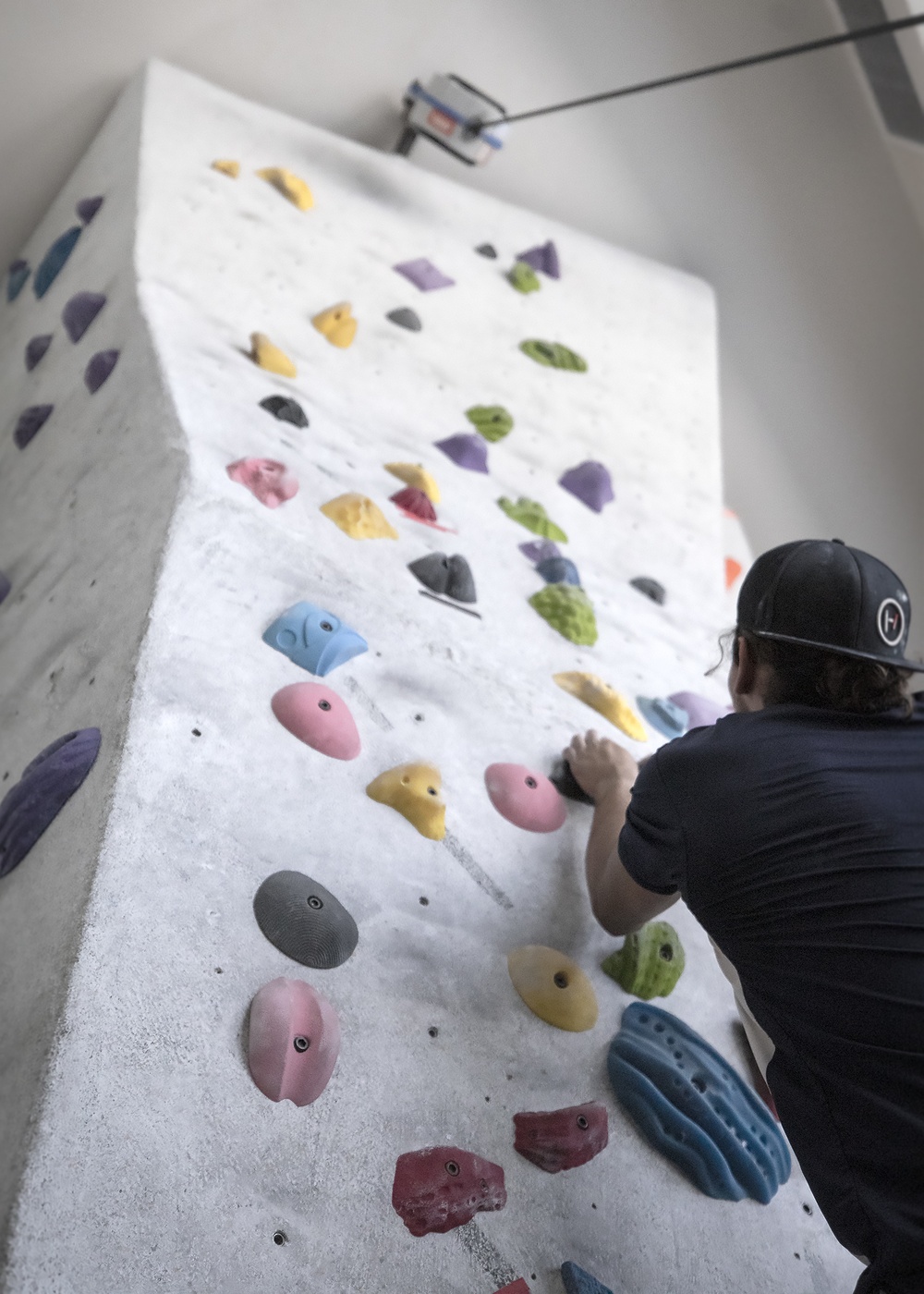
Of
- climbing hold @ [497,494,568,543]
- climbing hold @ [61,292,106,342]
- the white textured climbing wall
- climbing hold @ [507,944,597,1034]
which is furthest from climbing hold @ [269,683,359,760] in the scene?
→ climbing hold @ [61,292,106,342]

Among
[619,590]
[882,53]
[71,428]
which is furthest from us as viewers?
[882,53]

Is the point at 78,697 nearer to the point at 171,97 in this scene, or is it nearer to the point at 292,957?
the point at 292,957

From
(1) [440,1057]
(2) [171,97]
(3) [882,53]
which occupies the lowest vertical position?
(1) [440,1057]

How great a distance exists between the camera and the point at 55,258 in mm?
2721

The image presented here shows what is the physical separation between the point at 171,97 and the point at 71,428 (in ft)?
4.18

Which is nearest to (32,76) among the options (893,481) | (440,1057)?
(440,1057)

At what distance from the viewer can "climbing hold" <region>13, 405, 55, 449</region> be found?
223 centimetres

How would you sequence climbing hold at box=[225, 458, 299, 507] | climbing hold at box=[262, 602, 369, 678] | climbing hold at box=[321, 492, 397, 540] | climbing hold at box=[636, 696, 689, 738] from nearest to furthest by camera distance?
climbing hold at box=[262, 602, 369, 678] → climbing hold at box=[225, 458, 299, 507] → climbing hold at box=[321, 492, 397, 540] → climbing hold at box=[636, 696, 689, 738]

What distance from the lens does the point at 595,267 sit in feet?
11.4

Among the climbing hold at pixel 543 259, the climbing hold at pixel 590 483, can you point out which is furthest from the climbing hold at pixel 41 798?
the climbing hold at pixel 543 259

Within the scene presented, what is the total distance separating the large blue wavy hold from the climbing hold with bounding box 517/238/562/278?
8.05 feet

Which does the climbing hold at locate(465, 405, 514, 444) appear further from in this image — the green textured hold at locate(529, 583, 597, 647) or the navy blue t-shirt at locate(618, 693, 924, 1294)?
the navy blue t-shirt at locate(618, 693, 924, 1294)

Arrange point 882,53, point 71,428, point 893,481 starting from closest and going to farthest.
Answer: point 71,428 < point 882,53 < point 893,481

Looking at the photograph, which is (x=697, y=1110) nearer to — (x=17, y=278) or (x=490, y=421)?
(x=490, y=421)
